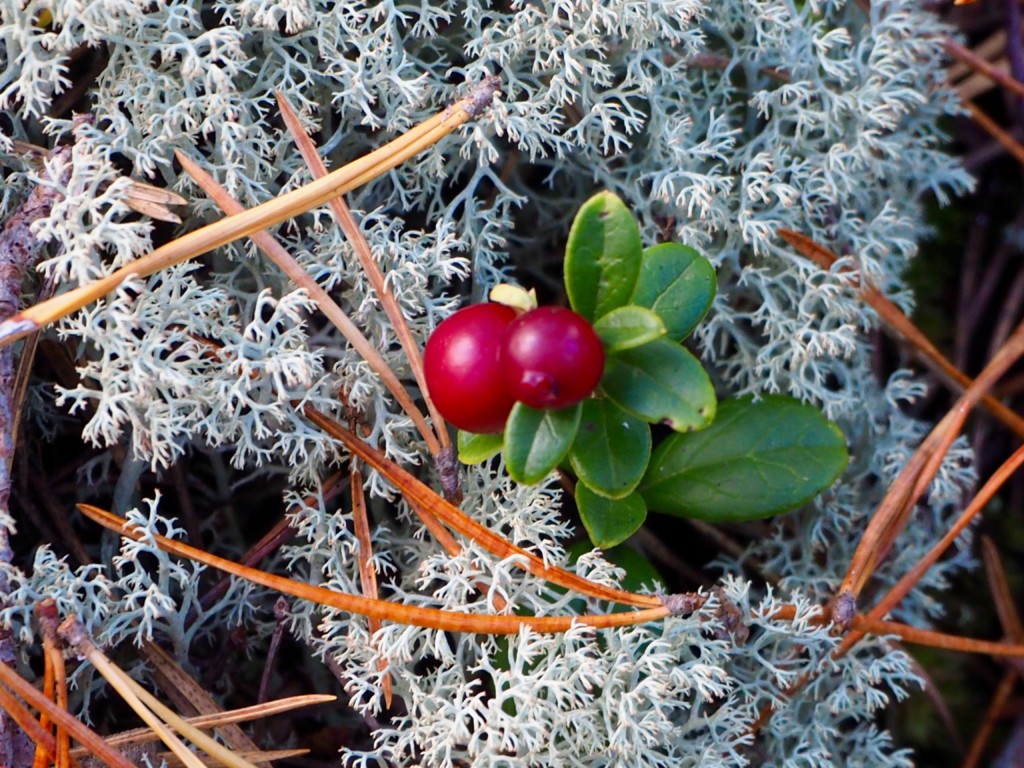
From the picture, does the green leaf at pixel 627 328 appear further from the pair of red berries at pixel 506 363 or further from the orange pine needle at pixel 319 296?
the orange pine needle at pixel 319 296

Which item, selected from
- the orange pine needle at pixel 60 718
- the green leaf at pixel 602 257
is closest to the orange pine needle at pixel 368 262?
the green leaf at pixel 602 257

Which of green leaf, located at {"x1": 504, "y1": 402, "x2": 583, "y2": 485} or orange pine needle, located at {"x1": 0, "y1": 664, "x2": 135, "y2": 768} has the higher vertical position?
green leaf, located at {"x1": 504, "y1": 402, "x2": 583, "y2": 485}

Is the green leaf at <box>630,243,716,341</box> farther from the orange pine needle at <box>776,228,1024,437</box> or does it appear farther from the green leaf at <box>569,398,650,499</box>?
the orange pine needle at <box>776,228,1024,437</box>

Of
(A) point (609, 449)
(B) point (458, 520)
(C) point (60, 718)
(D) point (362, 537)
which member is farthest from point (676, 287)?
(C) point (60, 718)

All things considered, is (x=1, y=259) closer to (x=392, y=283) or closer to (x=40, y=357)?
(x=40, y=357)

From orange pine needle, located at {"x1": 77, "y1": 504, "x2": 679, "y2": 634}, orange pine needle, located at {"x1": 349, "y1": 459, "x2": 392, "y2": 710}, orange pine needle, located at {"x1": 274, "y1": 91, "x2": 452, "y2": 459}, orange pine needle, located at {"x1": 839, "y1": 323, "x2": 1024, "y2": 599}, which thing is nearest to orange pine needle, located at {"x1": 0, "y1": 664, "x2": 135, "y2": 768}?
orange pine needle, located at {"x1": 77, "y1": 504, "x2": 679, "y2": 634}
